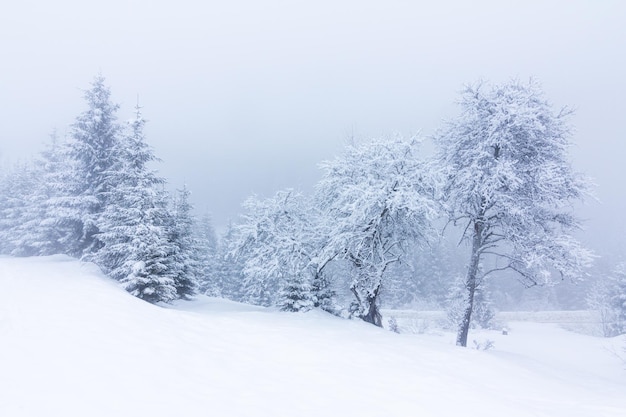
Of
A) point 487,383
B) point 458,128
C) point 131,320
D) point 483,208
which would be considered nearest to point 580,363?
point 483,208

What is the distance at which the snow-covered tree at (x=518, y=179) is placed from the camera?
13539mm

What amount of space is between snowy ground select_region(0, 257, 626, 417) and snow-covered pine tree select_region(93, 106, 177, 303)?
498cm

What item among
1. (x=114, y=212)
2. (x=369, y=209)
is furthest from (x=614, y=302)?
(x=114, y=212)

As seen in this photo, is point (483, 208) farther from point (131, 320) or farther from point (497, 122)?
point (131, 320)

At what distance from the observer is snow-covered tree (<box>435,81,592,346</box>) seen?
44.4ft

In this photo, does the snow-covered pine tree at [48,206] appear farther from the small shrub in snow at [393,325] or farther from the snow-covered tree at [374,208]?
the small shrub in snow at [393,325]

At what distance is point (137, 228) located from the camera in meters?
17.0

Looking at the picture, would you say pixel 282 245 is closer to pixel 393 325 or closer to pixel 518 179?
pixel 393 325

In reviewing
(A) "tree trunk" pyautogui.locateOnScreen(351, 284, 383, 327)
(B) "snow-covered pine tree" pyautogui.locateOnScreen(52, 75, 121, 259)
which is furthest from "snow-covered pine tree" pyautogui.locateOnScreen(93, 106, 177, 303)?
(A) "tree trunk" pyautogui.locateOnScreen(351, 284, 383, 327)

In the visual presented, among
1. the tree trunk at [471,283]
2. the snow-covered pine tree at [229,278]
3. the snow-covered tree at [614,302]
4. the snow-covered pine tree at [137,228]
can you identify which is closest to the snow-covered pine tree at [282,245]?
the snow-covered pine tree at [137,228]

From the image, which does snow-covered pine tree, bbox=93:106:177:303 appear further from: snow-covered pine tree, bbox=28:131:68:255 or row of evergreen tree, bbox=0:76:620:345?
snow-covered pine tree, bbox=28:131:68:255

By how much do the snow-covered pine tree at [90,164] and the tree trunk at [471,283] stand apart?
19844 mm

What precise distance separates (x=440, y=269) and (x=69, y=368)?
211 feet

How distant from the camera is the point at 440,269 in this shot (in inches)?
2522
